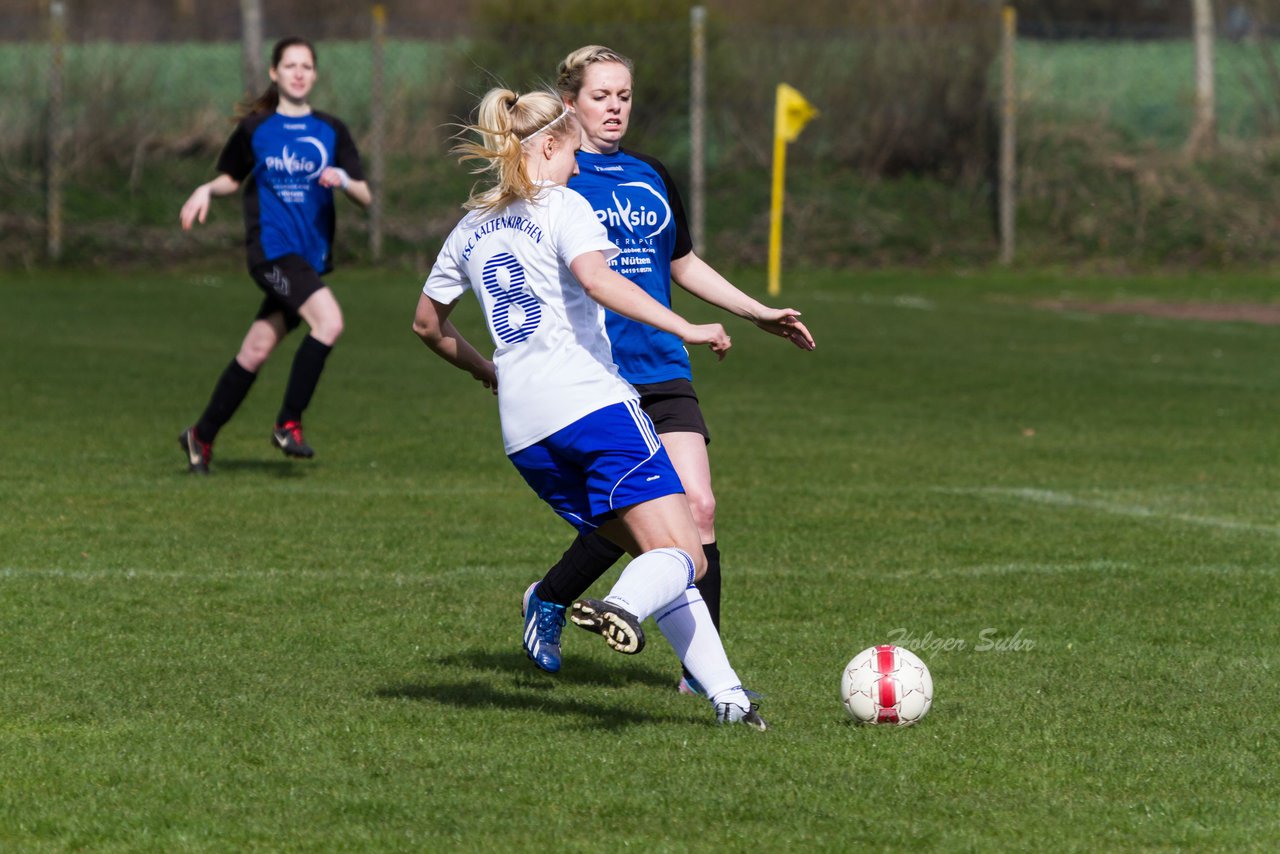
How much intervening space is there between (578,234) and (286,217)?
16.7 feet

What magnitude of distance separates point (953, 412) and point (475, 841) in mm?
8595

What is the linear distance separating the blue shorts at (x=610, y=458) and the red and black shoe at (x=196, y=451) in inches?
192

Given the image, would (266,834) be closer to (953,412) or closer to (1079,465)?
(1079,465)

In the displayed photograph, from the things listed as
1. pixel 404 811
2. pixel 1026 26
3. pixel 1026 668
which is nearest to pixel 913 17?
pixel 1026 26

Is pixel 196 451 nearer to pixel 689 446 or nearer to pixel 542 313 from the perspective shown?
pixel 689 446

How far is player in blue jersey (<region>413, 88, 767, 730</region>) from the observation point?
4574mm

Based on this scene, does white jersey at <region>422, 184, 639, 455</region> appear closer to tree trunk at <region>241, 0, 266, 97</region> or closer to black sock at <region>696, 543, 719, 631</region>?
black sock at <region>696, 543, 719, 631</region>

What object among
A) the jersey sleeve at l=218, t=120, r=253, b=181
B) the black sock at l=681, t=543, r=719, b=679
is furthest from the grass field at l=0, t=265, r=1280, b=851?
the jersey sleeve at l=218, t=120, r=253, b=181

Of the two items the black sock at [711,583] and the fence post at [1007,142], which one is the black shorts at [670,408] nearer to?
the black sock at [711,583]

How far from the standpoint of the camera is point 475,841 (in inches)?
148

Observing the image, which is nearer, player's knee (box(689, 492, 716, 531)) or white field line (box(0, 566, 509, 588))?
player's knee (box(689, 492, 716, 531))

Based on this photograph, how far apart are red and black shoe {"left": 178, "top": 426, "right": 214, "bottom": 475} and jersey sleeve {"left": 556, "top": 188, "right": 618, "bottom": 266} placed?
5.02 m

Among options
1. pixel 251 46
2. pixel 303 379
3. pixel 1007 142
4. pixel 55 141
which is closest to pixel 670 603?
pixel 303 379

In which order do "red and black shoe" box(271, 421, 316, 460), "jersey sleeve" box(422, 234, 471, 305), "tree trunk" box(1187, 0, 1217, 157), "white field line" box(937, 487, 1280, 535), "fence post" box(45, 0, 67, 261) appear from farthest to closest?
"tree trunk" box(1187, 0, 1217, 157), "fence post" box(45, 0, 67, 261), "red and black shoe" box(271, 421, 316, 460), "white field line" box(937, 487, 1280, 535), "jersey sleeve" box(422, 234, 471, 305)
